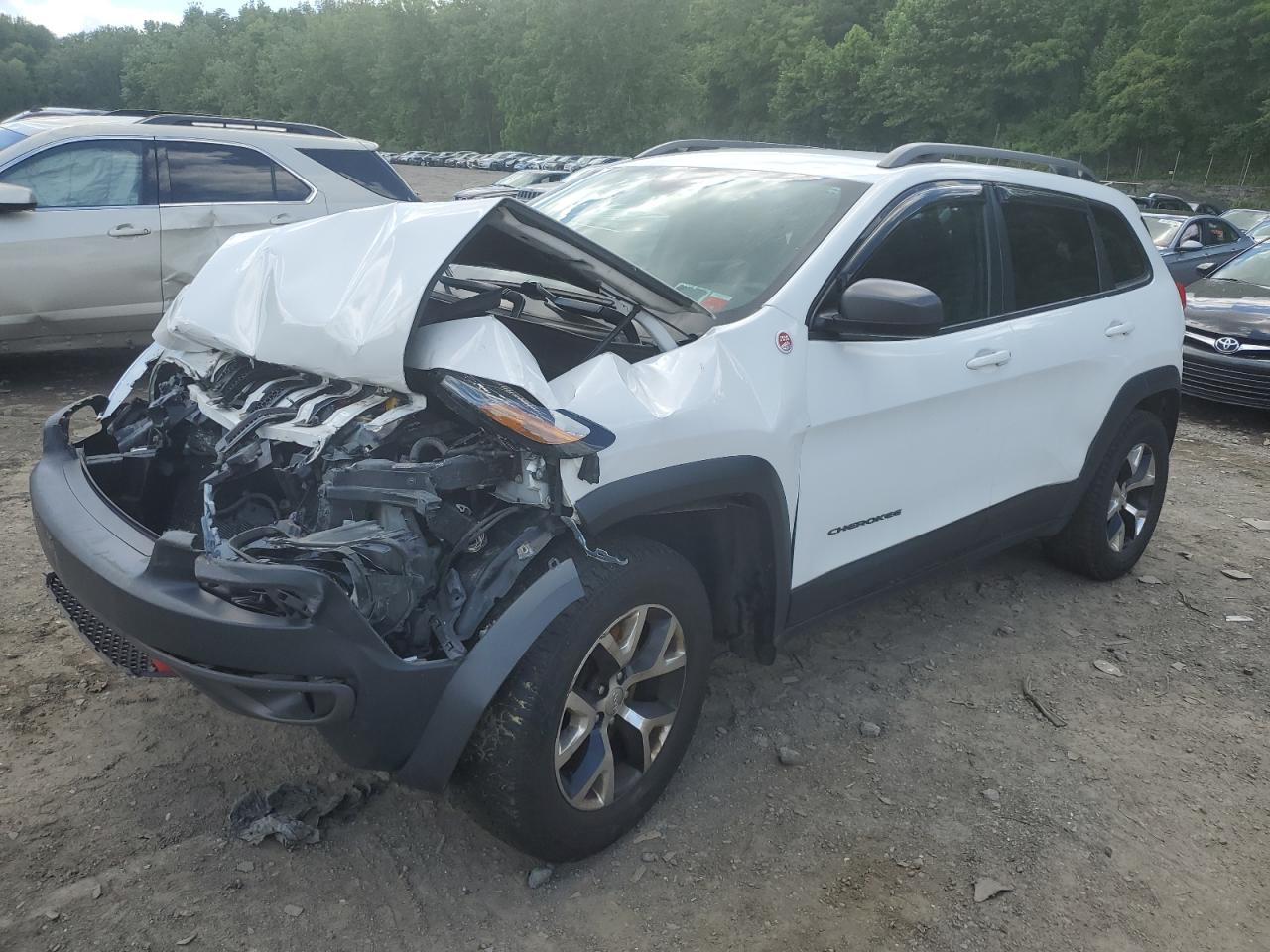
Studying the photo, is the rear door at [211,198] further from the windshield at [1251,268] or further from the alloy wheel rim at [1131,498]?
the windshield at [1251,268]

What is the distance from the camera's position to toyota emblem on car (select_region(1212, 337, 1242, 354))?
821 centimetres

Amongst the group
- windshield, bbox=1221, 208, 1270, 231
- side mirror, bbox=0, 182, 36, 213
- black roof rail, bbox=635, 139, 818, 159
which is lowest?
side mirror, bbox=0, 182, 36, 213

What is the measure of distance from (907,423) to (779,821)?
132 cm

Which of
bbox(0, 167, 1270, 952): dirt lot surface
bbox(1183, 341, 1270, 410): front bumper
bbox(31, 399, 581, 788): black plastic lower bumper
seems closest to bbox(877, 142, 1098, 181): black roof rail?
bbox(0, 167, 1270, 952): dirt lot surface

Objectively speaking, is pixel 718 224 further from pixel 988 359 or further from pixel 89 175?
pixel 89 175

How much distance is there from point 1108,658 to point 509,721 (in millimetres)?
2767

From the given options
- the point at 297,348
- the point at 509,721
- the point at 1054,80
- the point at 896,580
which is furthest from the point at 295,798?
the point at 1054,80

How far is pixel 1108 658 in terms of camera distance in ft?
13.2

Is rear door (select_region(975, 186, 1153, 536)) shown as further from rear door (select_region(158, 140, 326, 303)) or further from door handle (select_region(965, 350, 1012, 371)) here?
rear door (select_region(158, 140, 326, 303))

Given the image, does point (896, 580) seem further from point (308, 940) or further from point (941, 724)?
point (308, 940)

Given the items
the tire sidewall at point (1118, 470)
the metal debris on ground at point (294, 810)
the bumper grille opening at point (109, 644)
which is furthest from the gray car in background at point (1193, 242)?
the bumper grille opening at point (109, 644)

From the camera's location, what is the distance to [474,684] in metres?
2.27

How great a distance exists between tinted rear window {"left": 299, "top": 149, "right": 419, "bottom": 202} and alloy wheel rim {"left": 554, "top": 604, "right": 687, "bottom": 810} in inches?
243

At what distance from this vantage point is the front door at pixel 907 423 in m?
3.05
